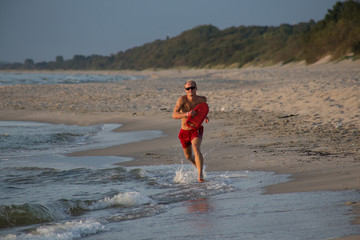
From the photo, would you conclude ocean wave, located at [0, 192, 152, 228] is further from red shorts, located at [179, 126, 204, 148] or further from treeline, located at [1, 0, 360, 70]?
treeline, located at [1, 0, 360, 70]

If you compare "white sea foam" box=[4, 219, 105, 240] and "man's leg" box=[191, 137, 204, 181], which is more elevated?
"man's leg" box=[191, 137, 204, 181]

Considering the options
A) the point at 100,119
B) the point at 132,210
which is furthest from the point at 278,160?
the point at 100,119

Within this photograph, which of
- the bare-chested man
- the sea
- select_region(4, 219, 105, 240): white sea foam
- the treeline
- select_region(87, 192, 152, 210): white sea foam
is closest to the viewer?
the sea

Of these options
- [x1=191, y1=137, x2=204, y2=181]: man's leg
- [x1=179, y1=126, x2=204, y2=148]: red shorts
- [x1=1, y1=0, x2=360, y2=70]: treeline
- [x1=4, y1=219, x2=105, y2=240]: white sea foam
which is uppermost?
[x1=1, y1=0, x2=360, y2=70]: treeline

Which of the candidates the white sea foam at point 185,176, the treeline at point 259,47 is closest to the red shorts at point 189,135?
the white sea foam at point 185,176

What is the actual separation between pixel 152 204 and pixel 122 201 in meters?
0.38

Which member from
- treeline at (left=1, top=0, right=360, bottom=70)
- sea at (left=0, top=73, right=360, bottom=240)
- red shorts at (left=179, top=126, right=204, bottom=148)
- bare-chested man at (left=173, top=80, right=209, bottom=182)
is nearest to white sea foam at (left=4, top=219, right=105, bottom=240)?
sea at (left=0, top=73, right=360, bottom=240)

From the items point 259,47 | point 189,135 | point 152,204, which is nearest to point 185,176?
point 189,135

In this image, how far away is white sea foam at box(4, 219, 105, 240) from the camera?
4000mm

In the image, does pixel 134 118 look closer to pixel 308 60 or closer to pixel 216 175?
pixel 216 175

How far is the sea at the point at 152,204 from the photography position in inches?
151

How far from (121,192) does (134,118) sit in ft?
26.8

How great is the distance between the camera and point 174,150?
870cm

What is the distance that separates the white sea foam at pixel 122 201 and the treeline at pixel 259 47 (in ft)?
94.6
